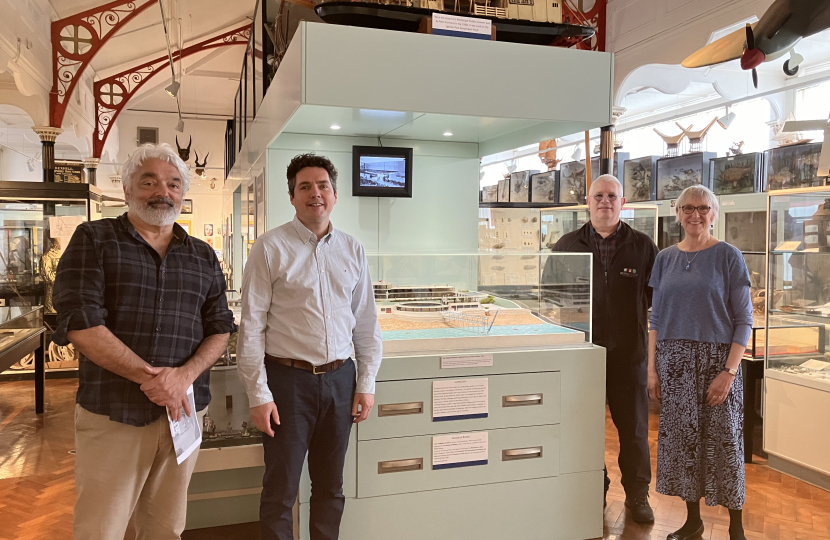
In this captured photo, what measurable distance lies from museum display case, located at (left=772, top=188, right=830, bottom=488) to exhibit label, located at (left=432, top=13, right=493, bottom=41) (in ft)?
8.99

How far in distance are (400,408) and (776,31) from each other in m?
2.89

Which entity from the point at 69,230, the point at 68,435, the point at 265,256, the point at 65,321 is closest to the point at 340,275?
the point at 265,256

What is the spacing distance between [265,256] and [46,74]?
6557 millimetres

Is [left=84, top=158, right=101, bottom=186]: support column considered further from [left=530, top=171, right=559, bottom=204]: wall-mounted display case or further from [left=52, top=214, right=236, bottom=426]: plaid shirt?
[left=52, top=214, right=236, bottom=426]: plaid shirt

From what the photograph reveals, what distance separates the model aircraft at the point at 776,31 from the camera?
130 inches

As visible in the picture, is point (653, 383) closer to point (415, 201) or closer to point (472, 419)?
point (472, 419)

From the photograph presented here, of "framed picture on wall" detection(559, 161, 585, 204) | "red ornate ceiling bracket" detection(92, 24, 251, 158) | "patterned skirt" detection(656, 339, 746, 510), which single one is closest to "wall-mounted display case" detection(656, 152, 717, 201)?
"framed picture on wall" detection(559, 161, 585, 204)

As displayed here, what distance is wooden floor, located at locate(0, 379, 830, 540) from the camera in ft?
10.8

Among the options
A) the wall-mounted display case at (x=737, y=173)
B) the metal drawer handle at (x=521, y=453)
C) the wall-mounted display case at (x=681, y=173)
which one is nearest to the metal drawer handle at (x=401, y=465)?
the metal drawer handle at (x=521, y=453)

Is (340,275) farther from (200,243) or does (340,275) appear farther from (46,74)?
(46,74)

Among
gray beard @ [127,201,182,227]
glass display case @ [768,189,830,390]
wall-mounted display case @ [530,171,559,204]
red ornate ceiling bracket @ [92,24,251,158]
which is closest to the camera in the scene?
gray beard @ [127,201,182,227]

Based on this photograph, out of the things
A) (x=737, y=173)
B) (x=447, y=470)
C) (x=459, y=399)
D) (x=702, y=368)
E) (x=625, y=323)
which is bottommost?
(x=447, y=470)

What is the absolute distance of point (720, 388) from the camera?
9.61 ft

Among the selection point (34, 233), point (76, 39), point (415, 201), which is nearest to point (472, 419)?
point (415, 201)
